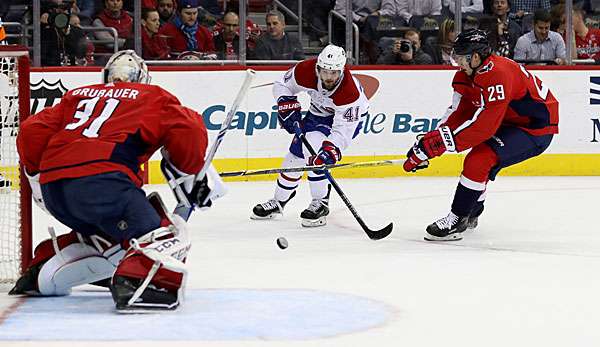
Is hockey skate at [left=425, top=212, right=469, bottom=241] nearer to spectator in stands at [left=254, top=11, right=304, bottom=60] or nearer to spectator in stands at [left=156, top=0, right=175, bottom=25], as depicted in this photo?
spectator in stands at [left=254, top=11, right=304, bottom=60]

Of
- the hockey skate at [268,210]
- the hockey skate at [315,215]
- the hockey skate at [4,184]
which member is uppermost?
the hockey skate at [4,184]

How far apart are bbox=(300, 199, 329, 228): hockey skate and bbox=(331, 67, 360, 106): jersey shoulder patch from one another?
1.74ft

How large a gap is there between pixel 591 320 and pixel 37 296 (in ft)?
5.85

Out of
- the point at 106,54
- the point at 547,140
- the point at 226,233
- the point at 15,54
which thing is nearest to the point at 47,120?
the point at 15,54

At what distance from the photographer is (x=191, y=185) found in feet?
13.2

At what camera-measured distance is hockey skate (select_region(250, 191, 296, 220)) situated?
672 cm

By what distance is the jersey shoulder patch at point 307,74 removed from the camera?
21.5 ft

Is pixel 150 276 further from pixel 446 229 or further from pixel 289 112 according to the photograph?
pixel 289 112

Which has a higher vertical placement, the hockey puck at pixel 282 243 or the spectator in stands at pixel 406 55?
the spectator in stands at pixel 406 55

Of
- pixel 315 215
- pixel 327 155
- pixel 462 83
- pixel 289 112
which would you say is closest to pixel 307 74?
pixel 289 112

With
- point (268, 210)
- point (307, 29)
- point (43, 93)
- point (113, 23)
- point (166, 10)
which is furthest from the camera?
point (307, 29)

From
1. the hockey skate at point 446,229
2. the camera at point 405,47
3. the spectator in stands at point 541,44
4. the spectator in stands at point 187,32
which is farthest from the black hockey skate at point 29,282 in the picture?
the spectator in stands at point 541,44

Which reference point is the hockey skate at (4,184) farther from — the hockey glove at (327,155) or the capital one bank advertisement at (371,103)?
the capital one bank advertisement at (371,103)

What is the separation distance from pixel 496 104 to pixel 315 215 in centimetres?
118
